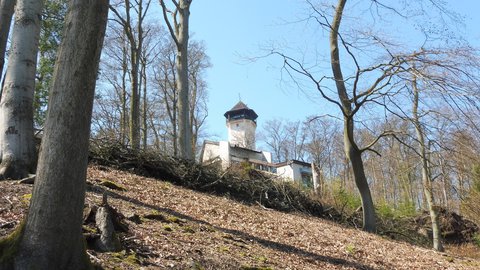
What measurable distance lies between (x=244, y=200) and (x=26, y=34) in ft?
24.8

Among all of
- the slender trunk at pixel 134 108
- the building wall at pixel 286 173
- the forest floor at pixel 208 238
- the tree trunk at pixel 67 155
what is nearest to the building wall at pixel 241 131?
the building wall at pixel 286 173

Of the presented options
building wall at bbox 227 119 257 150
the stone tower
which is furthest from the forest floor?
the stone tower

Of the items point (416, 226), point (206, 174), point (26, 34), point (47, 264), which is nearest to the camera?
point (47, 264)

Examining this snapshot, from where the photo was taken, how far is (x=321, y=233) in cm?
1041

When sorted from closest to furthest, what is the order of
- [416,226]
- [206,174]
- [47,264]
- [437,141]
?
[47,264] < [437,141] < [206,174] < [416,226]

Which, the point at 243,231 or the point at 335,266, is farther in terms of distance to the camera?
the point at 243,231

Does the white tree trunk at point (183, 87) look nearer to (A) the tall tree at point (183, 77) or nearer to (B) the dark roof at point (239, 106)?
(A) the tall tree at point (183, 77)

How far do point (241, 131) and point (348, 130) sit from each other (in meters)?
41.0

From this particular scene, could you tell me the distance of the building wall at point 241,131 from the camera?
53.2 m

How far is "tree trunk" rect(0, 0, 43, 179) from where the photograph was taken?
6.88 meters

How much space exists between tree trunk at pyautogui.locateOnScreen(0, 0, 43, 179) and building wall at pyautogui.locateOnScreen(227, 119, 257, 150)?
45.2 m

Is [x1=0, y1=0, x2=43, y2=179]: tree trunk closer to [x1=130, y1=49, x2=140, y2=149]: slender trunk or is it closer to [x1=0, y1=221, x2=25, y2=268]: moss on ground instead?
[x1=0, y1=221, x2=25, y2=268]: moss on ground

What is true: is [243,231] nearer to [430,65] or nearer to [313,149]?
[430,65]

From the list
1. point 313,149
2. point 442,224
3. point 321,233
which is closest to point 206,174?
point 321,233
